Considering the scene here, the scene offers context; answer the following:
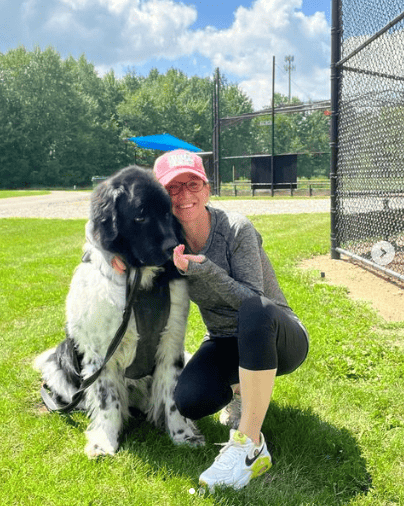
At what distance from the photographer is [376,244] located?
6680mm

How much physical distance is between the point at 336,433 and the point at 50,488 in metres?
1.53

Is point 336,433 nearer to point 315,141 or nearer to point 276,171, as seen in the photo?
point 276,171

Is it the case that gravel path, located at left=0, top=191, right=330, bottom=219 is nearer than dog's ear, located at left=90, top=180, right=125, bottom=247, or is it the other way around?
dog's ear, located at left=90, top=180, right=125, bottom=247

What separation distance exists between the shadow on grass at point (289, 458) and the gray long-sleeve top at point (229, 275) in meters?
0.62

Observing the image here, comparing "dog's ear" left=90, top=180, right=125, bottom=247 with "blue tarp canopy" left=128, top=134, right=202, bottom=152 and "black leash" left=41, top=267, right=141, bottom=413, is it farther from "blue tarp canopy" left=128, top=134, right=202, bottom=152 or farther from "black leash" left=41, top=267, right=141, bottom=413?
"blue tarp canopy" left=128, top=134, right=202, bottom=152

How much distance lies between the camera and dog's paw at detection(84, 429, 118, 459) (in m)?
2.61

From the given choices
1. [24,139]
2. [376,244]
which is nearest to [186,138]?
[24,139]

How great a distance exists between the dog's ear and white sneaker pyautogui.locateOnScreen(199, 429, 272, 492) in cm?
115

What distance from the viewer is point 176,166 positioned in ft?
8.39

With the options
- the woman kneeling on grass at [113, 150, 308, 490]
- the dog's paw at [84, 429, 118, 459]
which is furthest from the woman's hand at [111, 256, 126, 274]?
the dog's paw at [84, 429, 118, 459]

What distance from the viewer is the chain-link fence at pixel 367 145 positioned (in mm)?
6160

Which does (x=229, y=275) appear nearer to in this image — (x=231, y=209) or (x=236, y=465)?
(x=236, y=465)

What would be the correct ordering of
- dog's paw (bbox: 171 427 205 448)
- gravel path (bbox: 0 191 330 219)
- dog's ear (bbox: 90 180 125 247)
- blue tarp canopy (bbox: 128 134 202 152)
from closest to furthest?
dog's ear (bbox: 90 180 125 247)
dog's paw (bbox: 171 427 205 448)
gravel path (bbox: 0 191 330 219)
blue tarp canopy (bbox: 128 134 202 152)

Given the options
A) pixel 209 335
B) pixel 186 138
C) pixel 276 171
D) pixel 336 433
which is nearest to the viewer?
pixel 336 433
